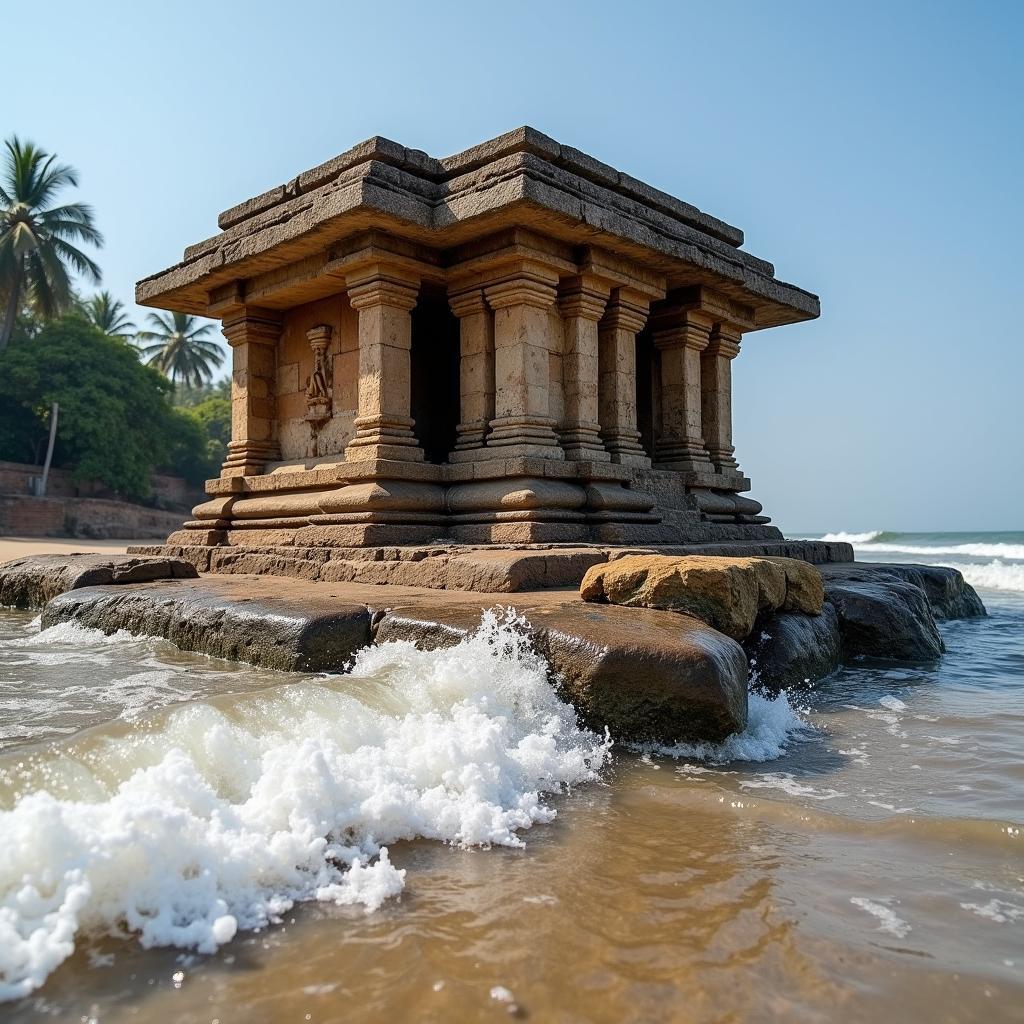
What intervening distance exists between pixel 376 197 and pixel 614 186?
217 centimetres

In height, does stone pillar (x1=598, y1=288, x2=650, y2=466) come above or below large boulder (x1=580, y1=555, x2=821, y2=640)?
above

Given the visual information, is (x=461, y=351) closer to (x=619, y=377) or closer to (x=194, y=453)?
(x=619, y=377)

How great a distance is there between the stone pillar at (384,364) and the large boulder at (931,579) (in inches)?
136

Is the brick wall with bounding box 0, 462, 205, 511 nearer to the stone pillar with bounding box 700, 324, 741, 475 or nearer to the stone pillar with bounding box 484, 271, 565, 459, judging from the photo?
the stone pillar with bounding box 700, 324, 741, 475

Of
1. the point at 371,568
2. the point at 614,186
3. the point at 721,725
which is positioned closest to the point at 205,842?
the point at 721,725

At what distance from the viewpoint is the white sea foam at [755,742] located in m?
3.22

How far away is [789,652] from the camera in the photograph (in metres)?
4.59

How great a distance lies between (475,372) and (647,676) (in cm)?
402

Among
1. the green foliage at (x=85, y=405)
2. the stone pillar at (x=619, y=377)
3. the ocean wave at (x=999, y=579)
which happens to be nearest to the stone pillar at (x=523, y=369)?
the stone pillar at (x=619, y=377)

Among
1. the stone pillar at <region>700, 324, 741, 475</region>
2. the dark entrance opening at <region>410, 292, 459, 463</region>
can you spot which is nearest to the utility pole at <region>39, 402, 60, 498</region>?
the dark entrance opening at <region>410, 292, 459, 463</region>

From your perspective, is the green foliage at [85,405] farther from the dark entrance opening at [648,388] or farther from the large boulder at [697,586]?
the large boulder at [697,586]

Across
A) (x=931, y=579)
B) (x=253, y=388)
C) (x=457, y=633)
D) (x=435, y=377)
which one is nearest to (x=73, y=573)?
(x=253, y=388)

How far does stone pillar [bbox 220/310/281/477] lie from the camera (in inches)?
316

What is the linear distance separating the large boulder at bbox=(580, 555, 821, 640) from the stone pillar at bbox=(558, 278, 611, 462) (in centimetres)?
238
